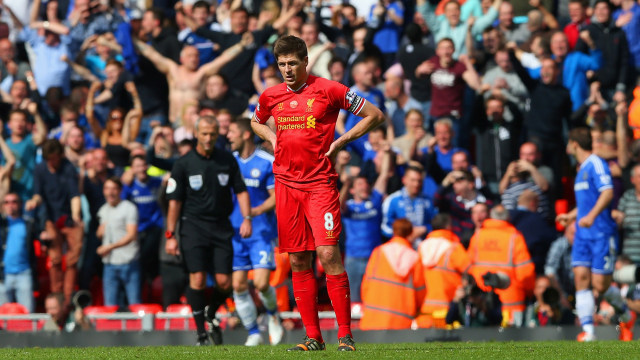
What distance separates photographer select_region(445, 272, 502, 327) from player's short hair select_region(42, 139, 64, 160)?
6161 millimetres

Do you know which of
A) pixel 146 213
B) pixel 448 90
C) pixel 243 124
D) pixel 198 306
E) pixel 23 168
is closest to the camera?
pixel 198 306

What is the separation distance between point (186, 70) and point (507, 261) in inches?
264

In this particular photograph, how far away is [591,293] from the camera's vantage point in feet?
45.5

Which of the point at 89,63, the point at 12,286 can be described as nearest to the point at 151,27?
the point at 89,63

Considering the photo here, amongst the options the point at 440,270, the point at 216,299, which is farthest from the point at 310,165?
the point at 440,270

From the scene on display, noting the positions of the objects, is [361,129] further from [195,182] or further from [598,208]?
[598,208]

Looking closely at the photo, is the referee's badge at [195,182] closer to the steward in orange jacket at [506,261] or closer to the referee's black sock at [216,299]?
the referee's black sock at [216,299]

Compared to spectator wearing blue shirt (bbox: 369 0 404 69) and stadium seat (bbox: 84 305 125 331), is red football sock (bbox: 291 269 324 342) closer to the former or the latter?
stadium seat (bbox: 84 305 125 331)

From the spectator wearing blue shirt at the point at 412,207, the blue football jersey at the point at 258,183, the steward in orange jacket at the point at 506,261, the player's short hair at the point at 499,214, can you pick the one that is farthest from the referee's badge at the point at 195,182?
the spectator wearing blue shirt at the point at 412,207

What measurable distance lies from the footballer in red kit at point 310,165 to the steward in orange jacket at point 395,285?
407 cm

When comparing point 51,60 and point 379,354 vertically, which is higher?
point 51,60

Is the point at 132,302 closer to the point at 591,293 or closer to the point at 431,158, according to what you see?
the point at 431,158

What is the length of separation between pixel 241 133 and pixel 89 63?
7.01m

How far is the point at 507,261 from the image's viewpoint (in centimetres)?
1398
